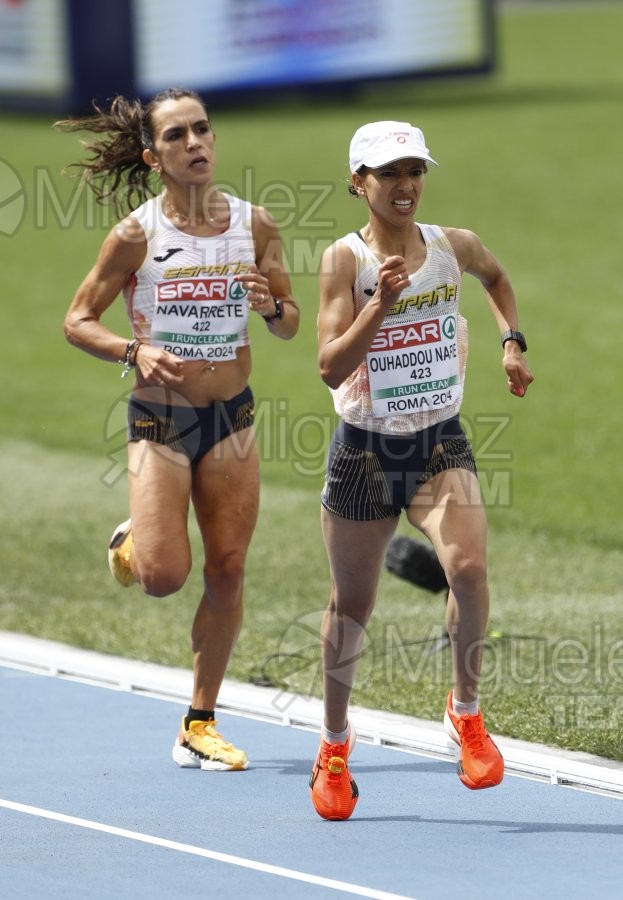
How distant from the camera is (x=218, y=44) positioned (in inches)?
1171

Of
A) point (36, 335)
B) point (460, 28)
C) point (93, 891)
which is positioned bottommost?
point (93, 891)

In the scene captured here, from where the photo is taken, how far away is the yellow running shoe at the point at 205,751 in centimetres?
739

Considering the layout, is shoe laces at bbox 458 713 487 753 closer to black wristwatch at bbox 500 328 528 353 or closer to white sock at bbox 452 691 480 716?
white sock at bbox 452 691 480 716

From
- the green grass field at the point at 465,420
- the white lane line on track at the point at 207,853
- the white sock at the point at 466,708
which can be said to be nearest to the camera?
the white lane line on track at the point at 207,853

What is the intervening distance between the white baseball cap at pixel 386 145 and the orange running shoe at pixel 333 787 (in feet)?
7.36

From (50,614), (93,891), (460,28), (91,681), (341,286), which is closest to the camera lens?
(93,891)

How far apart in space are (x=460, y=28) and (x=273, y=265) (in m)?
27.0

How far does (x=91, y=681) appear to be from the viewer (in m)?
9.09

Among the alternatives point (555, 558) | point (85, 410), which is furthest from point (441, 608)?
point (85, 410)

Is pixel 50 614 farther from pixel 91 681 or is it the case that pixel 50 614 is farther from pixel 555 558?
pixel 555 558

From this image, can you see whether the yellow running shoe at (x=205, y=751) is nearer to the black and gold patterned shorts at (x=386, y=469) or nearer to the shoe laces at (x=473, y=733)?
the shoe laces at (x=473, y=733)

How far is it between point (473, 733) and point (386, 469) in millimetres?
1055

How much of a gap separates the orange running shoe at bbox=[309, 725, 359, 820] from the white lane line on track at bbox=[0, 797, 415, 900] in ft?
1.71

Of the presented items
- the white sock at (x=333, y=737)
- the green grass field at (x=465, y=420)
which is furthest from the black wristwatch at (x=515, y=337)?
the green grass field at (x=465, y=420)
